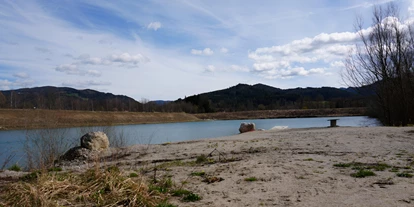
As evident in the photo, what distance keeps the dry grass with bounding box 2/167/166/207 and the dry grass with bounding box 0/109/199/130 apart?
26.5 ft

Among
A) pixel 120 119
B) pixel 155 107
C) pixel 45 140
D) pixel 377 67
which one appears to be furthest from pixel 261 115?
pixel 45 140

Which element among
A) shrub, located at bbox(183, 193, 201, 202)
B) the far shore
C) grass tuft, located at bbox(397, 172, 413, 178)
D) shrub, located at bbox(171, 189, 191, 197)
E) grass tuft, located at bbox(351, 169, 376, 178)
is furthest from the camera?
the far shore

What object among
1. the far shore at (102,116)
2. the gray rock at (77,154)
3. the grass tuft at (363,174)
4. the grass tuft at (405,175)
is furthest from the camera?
the gray rock at (77,154)

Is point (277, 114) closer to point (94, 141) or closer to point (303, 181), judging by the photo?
point (94, 141)

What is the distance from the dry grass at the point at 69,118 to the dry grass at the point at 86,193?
8.08 metres

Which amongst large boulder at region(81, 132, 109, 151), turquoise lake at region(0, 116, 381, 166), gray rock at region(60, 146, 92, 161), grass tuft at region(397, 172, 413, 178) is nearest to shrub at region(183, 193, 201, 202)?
grass tuft at region(397, 172, 413, 178)

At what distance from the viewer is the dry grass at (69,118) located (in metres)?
13.1

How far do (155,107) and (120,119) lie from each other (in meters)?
39.1

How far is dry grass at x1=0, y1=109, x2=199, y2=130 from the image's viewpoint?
13125mm

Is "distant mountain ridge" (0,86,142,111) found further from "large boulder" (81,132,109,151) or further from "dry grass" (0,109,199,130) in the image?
"large boulder" (81,132,109,151)

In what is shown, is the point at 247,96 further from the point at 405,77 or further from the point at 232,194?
the point at 232,194

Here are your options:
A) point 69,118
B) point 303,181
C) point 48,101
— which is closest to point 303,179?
point 303,181

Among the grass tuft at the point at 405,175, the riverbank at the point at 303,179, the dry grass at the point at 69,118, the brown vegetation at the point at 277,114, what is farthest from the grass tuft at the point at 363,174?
the brown vegetation at the point at 277,114

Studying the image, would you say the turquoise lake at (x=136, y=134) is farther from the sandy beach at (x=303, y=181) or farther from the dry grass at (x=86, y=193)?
the sandy beach at (x=303, y=181)
